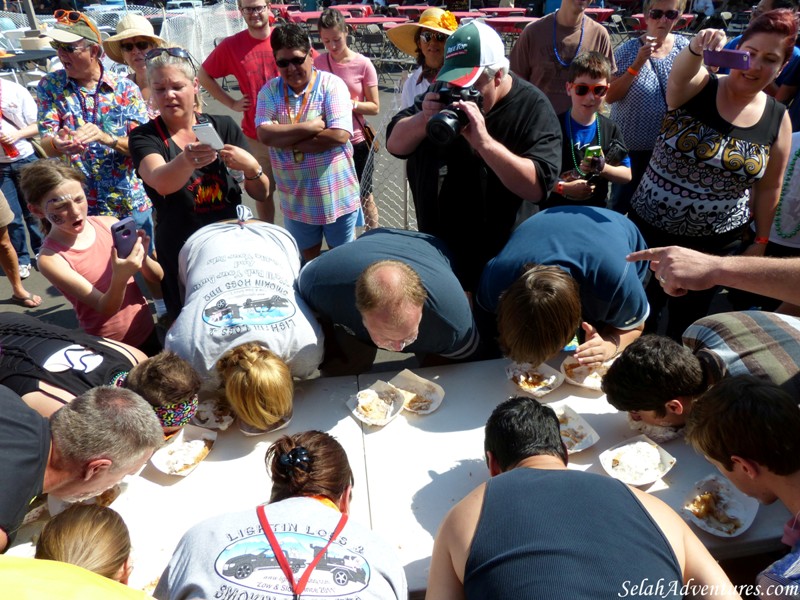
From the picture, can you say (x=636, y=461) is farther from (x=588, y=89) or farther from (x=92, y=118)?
(x=92, y=118)

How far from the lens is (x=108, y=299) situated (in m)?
2.58

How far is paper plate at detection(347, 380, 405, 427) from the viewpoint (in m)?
2.27

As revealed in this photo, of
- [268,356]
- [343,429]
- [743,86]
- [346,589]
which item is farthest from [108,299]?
[743,86]

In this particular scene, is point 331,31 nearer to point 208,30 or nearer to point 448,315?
point 448,315

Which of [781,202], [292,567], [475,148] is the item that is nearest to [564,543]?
[292,567]

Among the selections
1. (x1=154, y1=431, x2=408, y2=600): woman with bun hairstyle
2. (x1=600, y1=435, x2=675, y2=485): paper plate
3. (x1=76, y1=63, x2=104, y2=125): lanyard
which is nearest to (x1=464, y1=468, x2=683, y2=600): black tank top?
(x1=154, y1=431, x2=408, y2=600): woman with bun hairstyle

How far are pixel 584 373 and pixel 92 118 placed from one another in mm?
3069

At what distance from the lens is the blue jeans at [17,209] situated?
3.89 meters

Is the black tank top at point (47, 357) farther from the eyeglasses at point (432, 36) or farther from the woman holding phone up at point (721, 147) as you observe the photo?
the eyeglasses at point (432, 36)

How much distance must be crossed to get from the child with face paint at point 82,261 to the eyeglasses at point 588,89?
230cm

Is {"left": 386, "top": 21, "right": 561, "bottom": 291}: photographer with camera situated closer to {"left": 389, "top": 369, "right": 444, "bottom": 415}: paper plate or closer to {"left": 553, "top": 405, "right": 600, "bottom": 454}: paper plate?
{"left": 389, "top": 369, "right": 444, "bottom": 415}: paper plate

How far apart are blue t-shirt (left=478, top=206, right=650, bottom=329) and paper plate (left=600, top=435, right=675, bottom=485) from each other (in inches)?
24.2

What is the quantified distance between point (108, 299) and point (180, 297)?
1.85ft

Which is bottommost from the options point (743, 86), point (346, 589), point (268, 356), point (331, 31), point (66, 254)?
point (346, 589)
